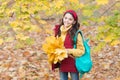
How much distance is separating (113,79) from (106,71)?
66 cm

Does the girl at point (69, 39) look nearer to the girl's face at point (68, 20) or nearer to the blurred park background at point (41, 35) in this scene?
the girl's face at point (68, 20)

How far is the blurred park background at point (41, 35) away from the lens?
506 cm

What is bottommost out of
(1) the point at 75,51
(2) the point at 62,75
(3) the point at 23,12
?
(2) the point at 62,75

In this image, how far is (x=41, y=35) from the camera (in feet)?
41.6

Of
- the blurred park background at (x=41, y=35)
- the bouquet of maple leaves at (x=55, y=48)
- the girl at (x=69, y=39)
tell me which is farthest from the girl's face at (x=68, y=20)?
the blurred park background at (x=41, y=35)

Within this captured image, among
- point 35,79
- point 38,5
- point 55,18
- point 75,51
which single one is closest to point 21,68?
point 35,79

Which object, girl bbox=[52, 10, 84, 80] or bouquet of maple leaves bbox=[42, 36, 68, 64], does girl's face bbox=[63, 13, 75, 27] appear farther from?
bouquet of maple leaves bbox=[42, 36, 68, 64]

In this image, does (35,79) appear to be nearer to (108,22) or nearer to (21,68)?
(21,68)

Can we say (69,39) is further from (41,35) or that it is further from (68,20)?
(41,35)

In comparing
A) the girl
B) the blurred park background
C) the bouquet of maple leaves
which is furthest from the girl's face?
the blurred park background

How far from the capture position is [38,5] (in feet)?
17.3

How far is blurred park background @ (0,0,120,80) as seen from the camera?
506cm

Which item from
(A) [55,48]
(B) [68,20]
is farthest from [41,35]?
(A) [55,48]

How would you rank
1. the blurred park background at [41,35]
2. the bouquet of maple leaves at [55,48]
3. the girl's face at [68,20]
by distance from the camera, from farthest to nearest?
the blurred park background at [41,35] < the girl's face at [68,20] < the bouquet of maple leaves at [55,48]
